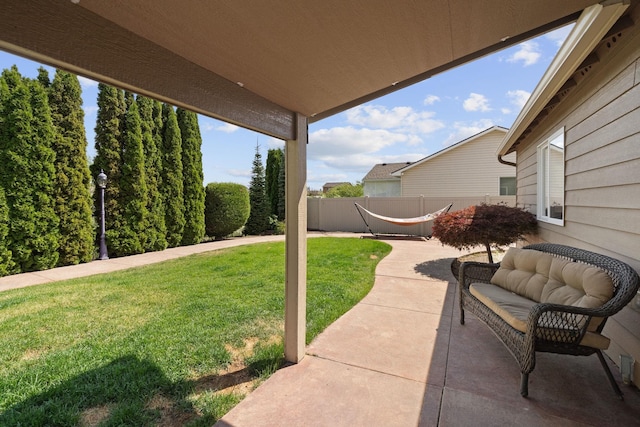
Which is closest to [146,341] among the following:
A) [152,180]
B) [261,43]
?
[261,43]

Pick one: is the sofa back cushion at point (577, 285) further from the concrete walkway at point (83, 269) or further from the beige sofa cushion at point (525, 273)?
the concrete walkway at point (83, 269)

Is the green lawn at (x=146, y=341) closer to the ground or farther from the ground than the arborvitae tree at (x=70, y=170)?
closer to the ground

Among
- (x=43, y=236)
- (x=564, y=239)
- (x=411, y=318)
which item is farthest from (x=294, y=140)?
(x=43, y=236)

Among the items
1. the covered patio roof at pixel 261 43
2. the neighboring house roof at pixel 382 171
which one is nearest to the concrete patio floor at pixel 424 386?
the covered patio roof at pixel 261 43

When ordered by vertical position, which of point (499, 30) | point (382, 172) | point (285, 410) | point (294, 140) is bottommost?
point (285, 410)

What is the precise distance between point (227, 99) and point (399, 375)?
84.0 inches

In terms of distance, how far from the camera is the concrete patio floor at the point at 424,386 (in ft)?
5.94

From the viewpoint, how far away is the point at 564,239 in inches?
144

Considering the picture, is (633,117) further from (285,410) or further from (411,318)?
(285,410)

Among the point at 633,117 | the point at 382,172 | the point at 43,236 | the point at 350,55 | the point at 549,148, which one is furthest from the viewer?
the point at 382,172

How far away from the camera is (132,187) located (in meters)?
7.40

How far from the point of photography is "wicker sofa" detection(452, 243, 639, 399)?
1.98 metres

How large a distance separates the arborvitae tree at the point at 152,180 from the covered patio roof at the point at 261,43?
688 cm

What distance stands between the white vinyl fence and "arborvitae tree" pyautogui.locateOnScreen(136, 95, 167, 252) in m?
6.21
